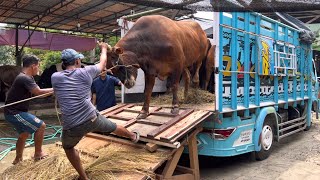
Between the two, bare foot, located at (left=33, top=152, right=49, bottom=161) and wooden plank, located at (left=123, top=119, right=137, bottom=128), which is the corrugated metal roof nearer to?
wooden plank, located at (left=123, top=119, right=137, bottom=128)

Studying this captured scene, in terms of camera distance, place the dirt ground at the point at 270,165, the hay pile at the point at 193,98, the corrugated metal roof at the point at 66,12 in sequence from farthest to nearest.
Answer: the corrugated metal roof at the point at 66,12 < the hay pile at the point at 193,98 < the dirt ground at the point at 270,165

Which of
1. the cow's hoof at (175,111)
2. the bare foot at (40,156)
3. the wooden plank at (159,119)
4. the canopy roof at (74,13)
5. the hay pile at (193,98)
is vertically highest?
the canopy roof at (74,13)

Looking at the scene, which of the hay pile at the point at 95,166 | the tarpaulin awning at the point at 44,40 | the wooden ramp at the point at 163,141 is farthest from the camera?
the tarpaulin awning at the point at 44,40

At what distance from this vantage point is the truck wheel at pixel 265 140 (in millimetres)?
5496

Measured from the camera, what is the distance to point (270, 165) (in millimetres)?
5414

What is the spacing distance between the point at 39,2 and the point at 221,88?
23.2 feet

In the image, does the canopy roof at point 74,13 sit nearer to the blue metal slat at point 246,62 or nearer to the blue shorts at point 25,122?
the blue metal slat at point 246,62

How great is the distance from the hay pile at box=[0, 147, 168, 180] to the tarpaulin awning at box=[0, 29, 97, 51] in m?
9.62

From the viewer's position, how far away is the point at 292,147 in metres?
6.86

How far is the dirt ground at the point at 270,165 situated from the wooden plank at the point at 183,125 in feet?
3.90

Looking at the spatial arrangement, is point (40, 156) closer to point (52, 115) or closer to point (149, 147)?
point (149, 147)

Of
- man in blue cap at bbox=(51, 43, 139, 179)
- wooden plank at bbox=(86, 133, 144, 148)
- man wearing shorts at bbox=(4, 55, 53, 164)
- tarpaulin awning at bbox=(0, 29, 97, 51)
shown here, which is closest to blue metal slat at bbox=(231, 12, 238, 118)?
wooden plank at bbox=(86, 133, 144, 148)

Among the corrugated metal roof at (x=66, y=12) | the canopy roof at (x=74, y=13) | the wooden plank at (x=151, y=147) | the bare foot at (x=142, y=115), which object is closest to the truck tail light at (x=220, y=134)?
the bare foot at (x=142, y=115)

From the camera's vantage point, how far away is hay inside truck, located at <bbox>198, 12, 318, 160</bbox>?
4.64 m
